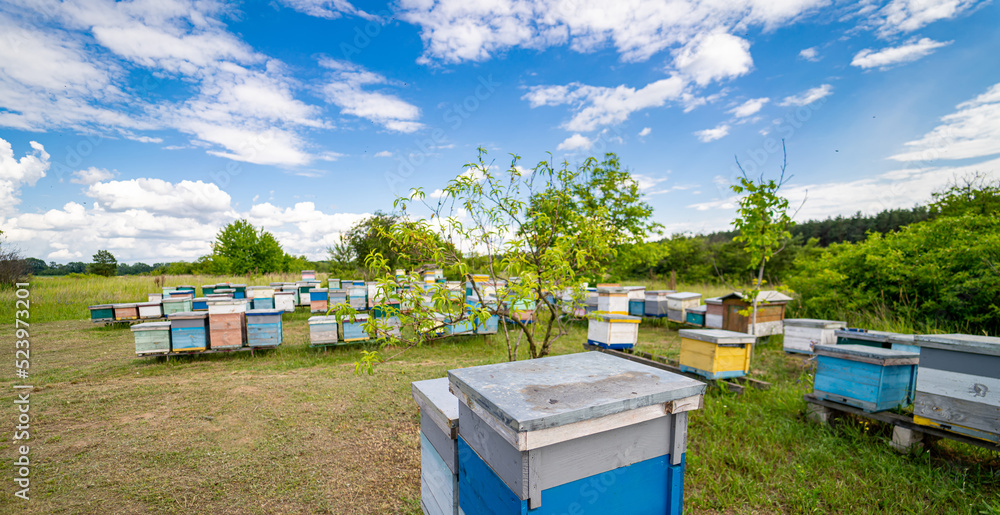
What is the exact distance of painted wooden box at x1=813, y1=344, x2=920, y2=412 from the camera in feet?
10.8

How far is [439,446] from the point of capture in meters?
2.00

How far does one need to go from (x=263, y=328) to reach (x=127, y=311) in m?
5.75

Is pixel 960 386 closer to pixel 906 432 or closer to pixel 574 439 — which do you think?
pixel 906 432

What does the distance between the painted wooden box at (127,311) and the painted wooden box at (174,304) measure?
562 millimetres

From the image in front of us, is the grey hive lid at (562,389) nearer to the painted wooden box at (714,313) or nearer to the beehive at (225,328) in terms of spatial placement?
the beehive at (225,328)

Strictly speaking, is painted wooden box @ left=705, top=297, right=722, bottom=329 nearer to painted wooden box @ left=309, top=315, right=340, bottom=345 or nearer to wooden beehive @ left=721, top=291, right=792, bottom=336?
wooden beehive @ left=721, top=291, right=792, bottom=336

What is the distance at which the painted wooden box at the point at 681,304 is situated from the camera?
30.5ft

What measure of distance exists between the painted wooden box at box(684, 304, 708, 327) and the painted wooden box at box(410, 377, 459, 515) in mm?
8046

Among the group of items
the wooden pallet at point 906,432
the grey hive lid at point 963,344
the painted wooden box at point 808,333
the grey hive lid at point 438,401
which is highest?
the grey hive lid at point 963,344

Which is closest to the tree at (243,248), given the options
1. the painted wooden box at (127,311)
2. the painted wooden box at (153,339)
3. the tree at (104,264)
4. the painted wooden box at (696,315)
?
the tree at (104,264)

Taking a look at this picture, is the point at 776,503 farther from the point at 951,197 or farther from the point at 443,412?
the point at 951,197

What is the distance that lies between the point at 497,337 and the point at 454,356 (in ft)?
6.33

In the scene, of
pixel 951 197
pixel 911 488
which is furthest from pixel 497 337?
pixel 951 197

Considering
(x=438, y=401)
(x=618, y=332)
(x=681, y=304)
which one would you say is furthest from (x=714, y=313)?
(x=438, y=401)
